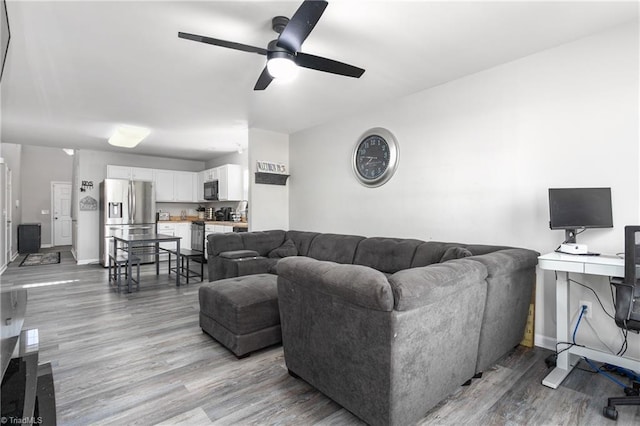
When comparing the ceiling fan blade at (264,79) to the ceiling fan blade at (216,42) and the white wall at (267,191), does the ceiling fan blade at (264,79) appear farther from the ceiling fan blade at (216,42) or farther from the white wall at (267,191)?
the white wall at (267,191)

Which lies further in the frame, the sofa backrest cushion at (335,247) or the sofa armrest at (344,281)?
the sofa backrest cushion at (335,247)

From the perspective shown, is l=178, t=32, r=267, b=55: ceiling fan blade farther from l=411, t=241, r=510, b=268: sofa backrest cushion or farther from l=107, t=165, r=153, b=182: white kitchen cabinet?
l=107, t=165, r=153, b=182: white kitchen cabinet

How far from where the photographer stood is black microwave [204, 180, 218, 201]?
7.00 meters

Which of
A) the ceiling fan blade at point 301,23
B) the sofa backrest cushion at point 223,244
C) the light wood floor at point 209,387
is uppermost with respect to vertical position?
the ceiling fan blade at point 301,23

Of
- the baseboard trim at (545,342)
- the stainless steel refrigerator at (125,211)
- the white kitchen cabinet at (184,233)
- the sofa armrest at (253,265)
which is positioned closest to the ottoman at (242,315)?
the sofa armrest at (253,265)

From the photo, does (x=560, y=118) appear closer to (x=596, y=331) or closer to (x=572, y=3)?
(x=572, y=3)

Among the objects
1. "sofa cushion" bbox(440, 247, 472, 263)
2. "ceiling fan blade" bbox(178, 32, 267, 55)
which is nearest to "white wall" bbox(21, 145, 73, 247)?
"ceiling fan blade" bbox(178, 32, 267, 55)

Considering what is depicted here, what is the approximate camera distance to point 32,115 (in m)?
4.29

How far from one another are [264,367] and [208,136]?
4.43m

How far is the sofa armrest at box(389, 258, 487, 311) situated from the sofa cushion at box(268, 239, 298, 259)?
2966mm

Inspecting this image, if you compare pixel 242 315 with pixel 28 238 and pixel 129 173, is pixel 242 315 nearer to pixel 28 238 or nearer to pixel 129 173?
pixel 129 173

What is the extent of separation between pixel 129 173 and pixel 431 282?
7.35m

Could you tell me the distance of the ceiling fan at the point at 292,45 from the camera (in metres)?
1.74

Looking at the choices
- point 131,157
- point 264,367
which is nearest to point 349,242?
point 264,367
